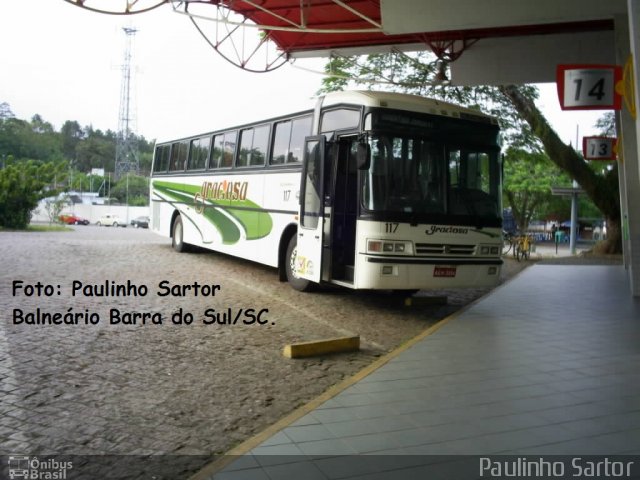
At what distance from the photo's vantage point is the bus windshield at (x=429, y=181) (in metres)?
8.76

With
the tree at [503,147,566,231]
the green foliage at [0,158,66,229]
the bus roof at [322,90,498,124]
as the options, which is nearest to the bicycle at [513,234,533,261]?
the bus roof at [322,90,498,124]

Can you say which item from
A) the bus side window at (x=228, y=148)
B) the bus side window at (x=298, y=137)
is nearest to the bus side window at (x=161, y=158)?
the bus side window at (x=228, y=148)

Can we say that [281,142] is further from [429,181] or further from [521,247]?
[521,247]

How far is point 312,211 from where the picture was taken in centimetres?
1009

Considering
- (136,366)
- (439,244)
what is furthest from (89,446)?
(439,244)

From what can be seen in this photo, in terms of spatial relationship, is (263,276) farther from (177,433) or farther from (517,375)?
(177,433)

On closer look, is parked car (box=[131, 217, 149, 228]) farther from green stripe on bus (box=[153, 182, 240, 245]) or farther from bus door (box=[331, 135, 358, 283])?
bus door (box=[331, 135, 358, 283])

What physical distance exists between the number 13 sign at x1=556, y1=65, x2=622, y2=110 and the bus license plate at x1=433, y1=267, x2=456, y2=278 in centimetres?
318

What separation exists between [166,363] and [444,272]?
456 cm

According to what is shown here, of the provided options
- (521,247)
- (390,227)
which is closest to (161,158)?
(390,227)

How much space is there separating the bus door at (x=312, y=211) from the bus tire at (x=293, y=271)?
0.60 metres

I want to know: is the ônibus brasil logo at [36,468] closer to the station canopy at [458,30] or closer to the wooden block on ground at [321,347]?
the wooden block on ground at [321,347]

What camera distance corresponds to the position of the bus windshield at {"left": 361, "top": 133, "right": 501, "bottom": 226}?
8758 millimetres

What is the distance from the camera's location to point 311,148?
402 inches
